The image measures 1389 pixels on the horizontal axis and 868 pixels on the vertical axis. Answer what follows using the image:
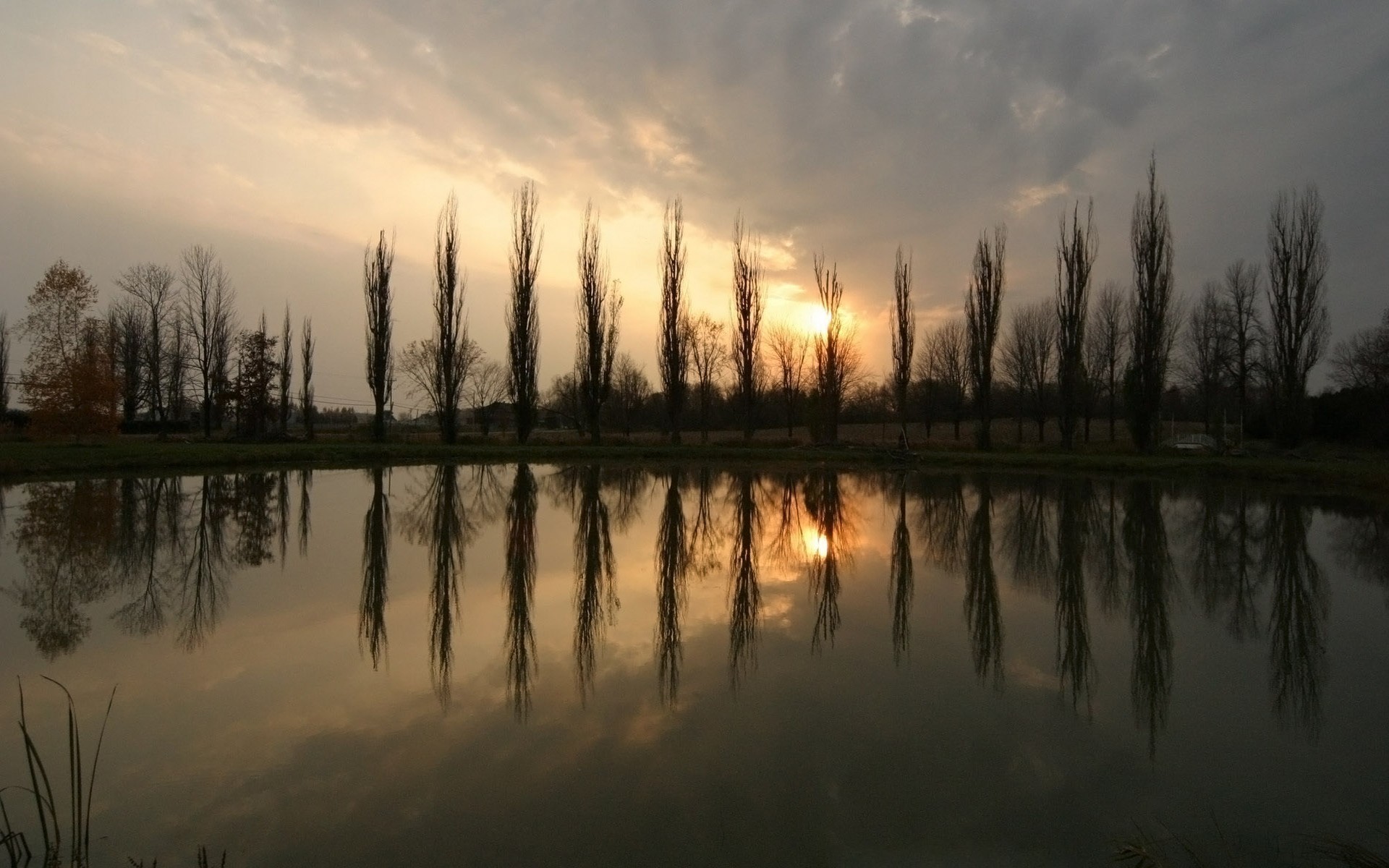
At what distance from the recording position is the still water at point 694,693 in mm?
2498

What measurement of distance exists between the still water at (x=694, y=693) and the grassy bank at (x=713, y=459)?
1118cm

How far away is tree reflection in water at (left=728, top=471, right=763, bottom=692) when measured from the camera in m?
4.34

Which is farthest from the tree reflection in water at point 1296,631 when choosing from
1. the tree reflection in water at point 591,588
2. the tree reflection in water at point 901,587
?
the tree reflection in water at point 591,588

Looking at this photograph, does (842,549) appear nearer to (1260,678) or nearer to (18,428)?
(1260,678)

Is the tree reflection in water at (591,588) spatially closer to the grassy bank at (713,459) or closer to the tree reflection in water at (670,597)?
the tree reflection in water at (670,597)

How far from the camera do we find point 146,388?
38750 millimetres

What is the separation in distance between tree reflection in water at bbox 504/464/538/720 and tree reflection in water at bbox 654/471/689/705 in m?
0.76

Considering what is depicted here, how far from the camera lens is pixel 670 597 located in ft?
19.3

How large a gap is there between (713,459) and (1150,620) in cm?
2081

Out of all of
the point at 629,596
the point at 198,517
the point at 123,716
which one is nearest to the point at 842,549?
the point at 629,596

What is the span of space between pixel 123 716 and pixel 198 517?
776 cm

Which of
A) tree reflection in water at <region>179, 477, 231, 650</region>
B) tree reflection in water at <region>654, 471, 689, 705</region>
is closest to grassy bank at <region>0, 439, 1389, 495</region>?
tree reflection in water at <region>179, 477, 231, 650</region>

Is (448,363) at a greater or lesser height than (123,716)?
greater

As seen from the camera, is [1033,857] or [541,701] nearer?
[1033,857]
